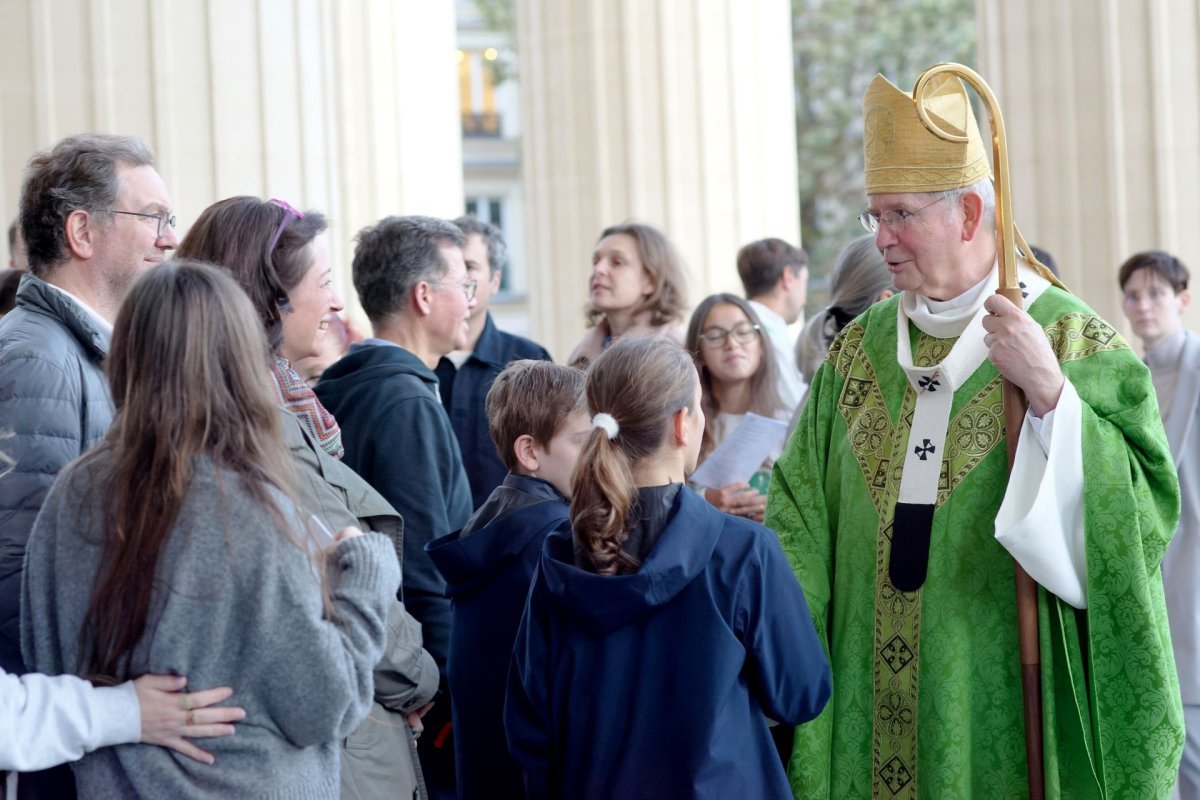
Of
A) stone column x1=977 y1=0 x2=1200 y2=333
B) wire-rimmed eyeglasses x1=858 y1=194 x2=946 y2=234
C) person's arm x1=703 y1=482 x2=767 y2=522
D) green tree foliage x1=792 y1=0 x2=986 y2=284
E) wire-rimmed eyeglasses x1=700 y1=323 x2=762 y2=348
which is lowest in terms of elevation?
person's arm x1=703 y1=482 x2=767 y2=522

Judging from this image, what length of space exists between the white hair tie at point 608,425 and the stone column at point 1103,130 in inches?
201

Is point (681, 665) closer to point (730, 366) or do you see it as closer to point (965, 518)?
point (965, 518)

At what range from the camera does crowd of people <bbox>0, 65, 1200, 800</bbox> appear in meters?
2.46

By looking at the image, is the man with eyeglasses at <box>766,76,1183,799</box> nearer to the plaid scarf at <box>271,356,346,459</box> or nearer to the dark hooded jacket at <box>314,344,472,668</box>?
the dark hooded jacket at <box>314,344,472,668</box>

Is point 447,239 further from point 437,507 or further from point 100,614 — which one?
point 100,614

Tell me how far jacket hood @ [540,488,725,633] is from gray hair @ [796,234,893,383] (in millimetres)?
1801

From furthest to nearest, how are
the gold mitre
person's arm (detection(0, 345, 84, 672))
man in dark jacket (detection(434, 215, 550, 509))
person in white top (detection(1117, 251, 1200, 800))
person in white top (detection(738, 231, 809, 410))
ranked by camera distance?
1. person in white top (detection(738, 231, 809, 410))
2. person in white top (detection(1117, 251, 1200, 800))
3. man in dark jacket (detection(434, 215, 550, 509))
4. the gold mitre
5. person's arm (detection(0, 345, 84, 672))

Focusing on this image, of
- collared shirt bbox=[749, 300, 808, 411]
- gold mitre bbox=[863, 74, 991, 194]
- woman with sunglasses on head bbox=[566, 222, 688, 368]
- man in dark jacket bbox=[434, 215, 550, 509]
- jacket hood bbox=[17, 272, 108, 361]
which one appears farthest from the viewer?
woman with sunglasses on head bbox=[566, 222, 688, 368]

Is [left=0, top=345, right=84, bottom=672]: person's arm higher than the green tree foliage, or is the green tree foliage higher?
the green tree foliage

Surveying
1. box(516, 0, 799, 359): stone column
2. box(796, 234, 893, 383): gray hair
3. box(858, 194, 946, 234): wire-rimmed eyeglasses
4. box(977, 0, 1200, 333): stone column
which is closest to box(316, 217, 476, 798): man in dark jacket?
box(796, 234, 893, 383): gray hair

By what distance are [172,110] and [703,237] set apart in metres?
4.01

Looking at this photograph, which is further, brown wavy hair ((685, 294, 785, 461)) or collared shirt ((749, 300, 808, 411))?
collared shirt ((749, 300, 808, 411))

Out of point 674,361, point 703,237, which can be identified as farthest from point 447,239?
point 703,237

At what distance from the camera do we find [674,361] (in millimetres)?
3025
